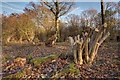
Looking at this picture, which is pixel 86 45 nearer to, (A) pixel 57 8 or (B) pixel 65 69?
(B) pixel 65 69

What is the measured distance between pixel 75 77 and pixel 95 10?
8.43 metres

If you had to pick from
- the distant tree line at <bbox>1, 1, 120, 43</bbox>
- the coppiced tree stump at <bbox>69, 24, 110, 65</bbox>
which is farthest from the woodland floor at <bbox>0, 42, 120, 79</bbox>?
the distant tree line at <bbox>1, 1, 120, 43</bbox>

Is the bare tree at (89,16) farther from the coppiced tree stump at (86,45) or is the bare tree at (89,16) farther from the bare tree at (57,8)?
the coppiced tree stump at (86,45)

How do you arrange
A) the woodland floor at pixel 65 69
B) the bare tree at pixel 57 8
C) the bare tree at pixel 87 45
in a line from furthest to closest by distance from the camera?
the bare tree at pixel 57 8 → the bare tree at pixel 87 45 → the woodland floor at pixel 65 69

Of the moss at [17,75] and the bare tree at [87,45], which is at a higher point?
the bare tree at [87,45]

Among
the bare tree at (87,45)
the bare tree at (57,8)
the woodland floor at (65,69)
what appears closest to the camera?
the woodland floor at (65,69)

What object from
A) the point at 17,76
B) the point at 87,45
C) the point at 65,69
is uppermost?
the point at 87,45

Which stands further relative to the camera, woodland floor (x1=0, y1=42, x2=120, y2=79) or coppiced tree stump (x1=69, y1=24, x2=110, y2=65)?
coppiced tree stump (x1=69, y1=24, x2=110, y2=65)

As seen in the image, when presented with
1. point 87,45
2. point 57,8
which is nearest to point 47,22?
point 57,8

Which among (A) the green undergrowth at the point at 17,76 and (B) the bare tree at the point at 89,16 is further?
(B) the bare tree at the point at 89,16


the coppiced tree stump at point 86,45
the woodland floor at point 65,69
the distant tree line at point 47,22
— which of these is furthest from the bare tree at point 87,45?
the distant tree line at point 47,22

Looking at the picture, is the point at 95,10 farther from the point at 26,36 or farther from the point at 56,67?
the point at 56,67

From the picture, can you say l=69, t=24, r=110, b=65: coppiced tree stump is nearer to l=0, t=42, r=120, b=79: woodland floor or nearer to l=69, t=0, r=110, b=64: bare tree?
l=69, t=0, r=110, b=64: bare tree

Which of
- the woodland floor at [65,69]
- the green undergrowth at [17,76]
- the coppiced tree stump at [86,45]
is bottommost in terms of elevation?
the green undergrowth at [17,76]
